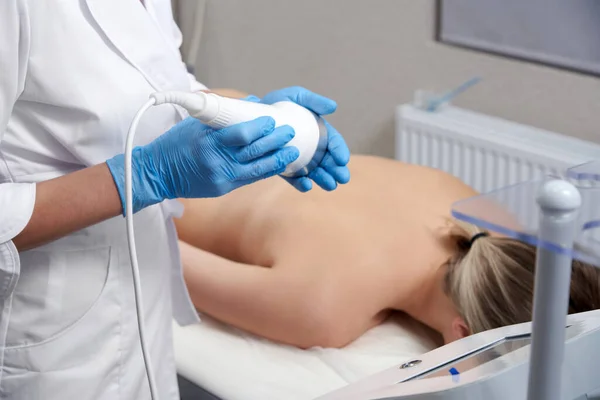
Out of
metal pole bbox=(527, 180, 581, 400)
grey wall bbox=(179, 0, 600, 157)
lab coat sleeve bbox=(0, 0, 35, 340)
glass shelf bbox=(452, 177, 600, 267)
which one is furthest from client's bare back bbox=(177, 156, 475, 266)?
metal pole bbox=(527, 180, 581, 400)

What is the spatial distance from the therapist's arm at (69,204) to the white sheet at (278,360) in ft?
1.92

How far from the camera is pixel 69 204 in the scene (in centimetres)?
102

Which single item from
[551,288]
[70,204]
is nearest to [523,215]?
[551,288]

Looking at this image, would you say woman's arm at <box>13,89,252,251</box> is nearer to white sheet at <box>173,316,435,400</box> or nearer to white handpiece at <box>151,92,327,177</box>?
white handpiece at <box>151,92,327,177</box>

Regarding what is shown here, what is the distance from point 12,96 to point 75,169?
192 mm

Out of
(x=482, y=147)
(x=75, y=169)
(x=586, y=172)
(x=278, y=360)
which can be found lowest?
(x=278, y=360)

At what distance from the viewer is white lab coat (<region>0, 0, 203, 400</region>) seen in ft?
3.37

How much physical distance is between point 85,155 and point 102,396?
0.36m

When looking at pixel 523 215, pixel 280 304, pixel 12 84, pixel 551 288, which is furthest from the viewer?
pixel 280 304

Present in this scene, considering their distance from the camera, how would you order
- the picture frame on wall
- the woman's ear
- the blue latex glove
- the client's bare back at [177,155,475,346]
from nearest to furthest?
the blue latex glove, the woman's ear, the client's bare back at [177,155,475,346], the picture frame on wall

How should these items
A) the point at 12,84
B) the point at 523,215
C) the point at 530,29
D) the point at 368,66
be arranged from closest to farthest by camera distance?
the point at 523,215 → the point at 12,84 → the point at 530,29 → the point at 368,66

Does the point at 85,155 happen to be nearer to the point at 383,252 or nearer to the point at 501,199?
the point at 501,199

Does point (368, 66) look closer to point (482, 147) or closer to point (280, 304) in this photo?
point (482, 147)

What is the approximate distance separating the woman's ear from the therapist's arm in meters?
0.72
